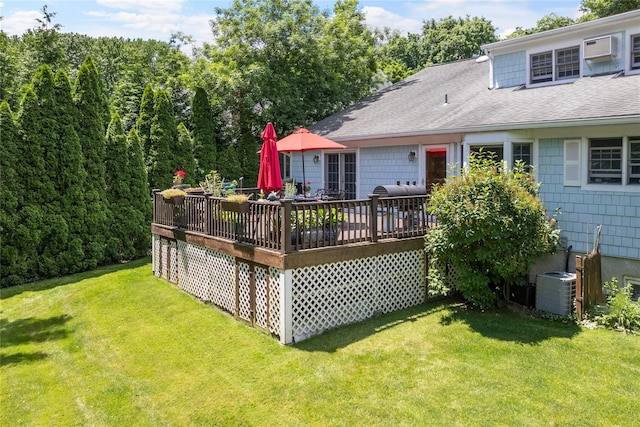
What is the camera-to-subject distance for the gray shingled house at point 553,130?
7.80m

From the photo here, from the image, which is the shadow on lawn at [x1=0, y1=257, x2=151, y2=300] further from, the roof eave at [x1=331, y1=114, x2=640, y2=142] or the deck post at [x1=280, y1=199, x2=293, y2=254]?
the roof eave at [x1=331, y1=114, x2=640, y2=142]

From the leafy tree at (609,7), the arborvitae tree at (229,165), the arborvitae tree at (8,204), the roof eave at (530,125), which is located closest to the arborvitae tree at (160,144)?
the arborvitae tree at (229,165)

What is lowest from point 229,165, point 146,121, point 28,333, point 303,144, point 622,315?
point 28,333

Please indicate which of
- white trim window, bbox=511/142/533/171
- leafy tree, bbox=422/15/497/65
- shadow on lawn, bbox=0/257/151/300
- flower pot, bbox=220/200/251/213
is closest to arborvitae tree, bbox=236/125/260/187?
shadow on lawn, bbox=0/257/151/300

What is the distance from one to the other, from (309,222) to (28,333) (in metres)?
5.46

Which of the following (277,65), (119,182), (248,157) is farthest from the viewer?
(277,65)

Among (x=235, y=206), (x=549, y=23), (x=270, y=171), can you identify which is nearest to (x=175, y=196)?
(x=270, y=171)

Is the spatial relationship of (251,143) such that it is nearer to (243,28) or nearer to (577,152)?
(243,28)

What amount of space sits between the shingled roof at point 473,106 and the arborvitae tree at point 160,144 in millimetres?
4941

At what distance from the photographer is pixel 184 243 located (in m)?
10.3

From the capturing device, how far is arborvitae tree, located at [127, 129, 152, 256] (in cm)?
1373

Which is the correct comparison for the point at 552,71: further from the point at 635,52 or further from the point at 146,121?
the point at 146,121

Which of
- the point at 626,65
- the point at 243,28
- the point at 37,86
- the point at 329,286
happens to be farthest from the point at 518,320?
the point at 243,28

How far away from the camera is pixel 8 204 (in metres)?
10.9
